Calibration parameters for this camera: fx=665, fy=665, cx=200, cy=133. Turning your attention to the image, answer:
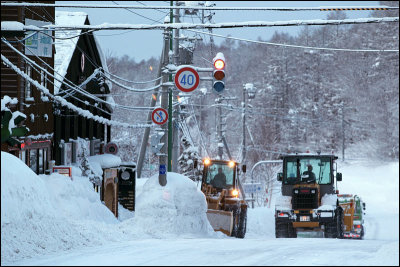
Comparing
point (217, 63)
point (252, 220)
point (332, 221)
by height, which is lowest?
point (252, 220)

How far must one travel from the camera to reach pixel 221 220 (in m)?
23.3

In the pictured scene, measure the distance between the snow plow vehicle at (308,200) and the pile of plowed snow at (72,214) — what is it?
8.61 feet

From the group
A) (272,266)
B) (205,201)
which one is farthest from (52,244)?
(205,201)

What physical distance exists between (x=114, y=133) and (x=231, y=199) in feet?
157

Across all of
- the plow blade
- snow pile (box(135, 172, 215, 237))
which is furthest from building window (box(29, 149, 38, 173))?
the plow blade

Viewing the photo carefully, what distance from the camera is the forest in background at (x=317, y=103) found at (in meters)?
72.4

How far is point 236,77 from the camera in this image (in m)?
112

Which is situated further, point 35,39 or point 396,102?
point 396,102

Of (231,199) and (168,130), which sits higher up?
(168,130)

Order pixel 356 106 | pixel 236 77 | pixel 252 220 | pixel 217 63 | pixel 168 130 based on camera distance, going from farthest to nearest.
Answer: pixel 236 77, pixel 356 106, pixel 252 220, pixel 168 130, pixel 217 63

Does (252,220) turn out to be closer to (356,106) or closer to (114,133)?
(114,133)

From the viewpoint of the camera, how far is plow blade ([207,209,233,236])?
23078mm

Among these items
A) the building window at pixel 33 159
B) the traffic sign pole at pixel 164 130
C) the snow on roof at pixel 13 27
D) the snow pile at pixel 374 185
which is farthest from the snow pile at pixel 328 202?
the snow pile at pixel 374 185

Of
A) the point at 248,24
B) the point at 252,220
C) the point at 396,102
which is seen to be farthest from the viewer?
the point at 396,102
